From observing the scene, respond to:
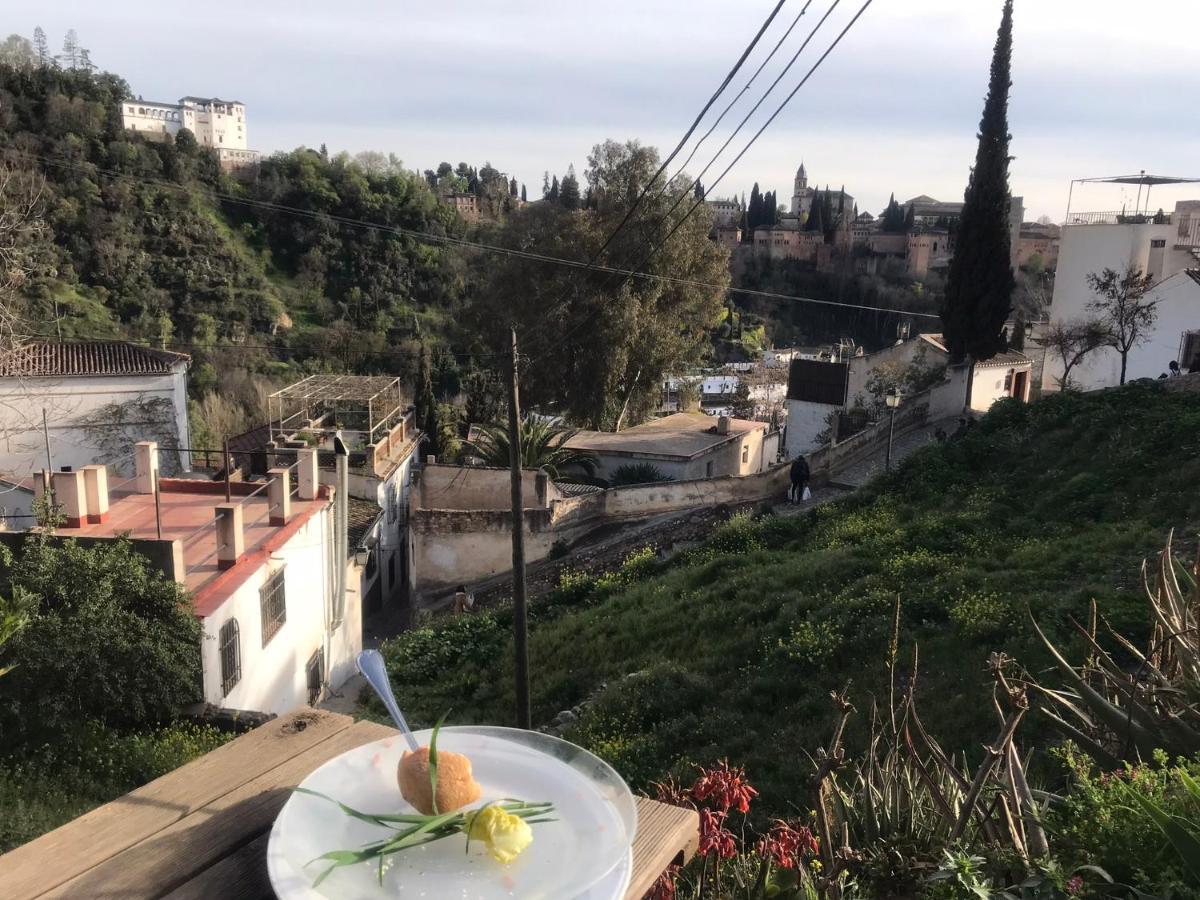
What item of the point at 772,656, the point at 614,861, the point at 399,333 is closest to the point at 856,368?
the point at 772,656

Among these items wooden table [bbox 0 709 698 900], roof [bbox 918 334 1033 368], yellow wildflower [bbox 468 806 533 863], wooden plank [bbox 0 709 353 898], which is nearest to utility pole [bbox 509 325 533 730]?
wooden plank [bbox 0 709 353 898]

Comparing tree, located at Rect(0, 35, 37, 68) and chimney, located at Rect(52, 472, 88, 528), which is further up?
tree, located at Rect(0, 35, 37, 68)

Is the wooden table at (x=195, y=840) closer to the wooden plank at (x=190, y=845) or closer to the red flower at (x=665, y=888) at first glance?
the wooden plank at (x=190, y=845)

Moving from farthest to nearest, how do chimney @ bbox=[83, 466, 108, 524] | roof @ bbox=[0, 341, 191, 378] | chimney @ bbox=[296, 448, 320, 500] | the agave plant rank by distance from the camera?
1. roof @ bbox=[0, 341, 191, 378]
2. chimney @ bbox=[296, 448, 320, 500]
3. chimney @ bbox=[83, 466, 108, 524]
4. the agave plant

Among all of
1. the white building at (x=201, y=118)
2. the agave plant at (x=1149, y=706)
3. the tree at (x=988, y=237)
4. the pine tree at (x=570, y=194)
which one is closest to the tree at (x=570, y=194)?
the pine tree at (x=570, y=194)

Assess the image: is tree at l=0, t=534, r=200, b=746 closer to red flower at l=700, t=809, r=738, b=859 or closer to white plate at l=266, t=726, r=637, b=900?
red flower at l=700, t=809, r=738, b=859

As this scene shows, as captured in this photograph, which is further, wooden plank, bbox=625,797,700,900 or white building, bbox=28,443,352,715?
white building, bbox=28,443,352,715
